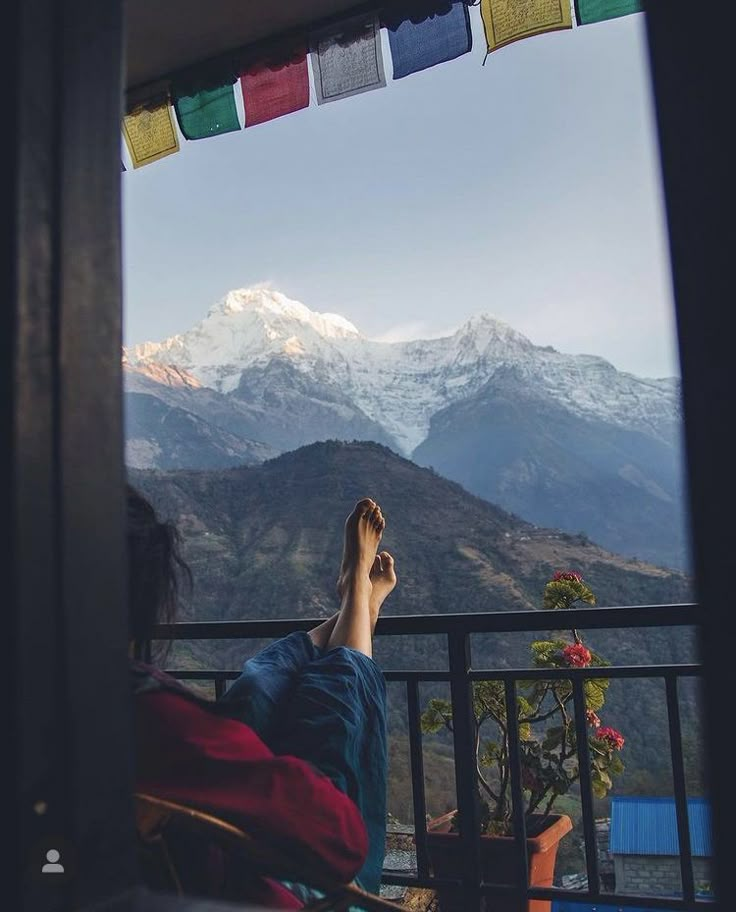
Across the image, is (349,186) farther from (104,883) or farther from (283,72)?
(104,883)

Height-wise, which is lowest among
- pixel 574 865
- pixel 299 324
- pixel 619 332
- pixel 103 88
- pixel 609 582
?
pixel 574 865

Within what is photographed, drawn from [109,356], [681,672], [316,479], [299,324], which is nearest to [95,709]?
[109,356]

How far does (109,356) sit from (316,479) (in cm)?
1935

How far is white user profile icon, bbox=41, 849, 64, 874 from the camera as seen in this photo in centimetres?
42

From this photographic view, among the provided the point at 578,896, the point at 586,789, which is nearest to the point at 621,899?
the point at 578,896

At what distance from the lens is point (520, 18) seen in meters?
2.04

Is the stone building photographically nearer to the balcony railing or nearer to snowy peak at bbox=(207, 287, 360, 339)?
the balcony railing

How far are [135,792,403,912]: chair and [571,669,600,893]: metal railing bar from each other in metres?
0.90

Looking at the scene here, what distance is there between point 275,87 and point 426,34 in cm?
51

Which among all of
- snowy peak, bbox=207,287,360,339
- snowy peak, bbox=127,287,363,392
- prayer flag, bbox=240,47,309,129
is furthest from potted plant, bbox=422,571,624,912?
snowy peak, bbox=207,287,360,339

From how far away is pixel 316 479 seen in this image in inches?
779

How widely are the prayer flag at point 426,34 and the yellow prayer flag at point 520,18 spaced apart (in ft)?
0.20

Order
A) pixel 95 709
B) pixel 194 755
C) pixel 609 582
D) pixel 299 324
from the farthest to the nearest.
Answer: pixel 299 324 → pixel 609 582 → pixel 194 755 → pixel 95 709

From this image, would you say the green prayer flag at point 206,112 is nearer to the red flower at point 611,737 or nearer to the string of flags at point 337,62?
the string of flags at point 337,62
